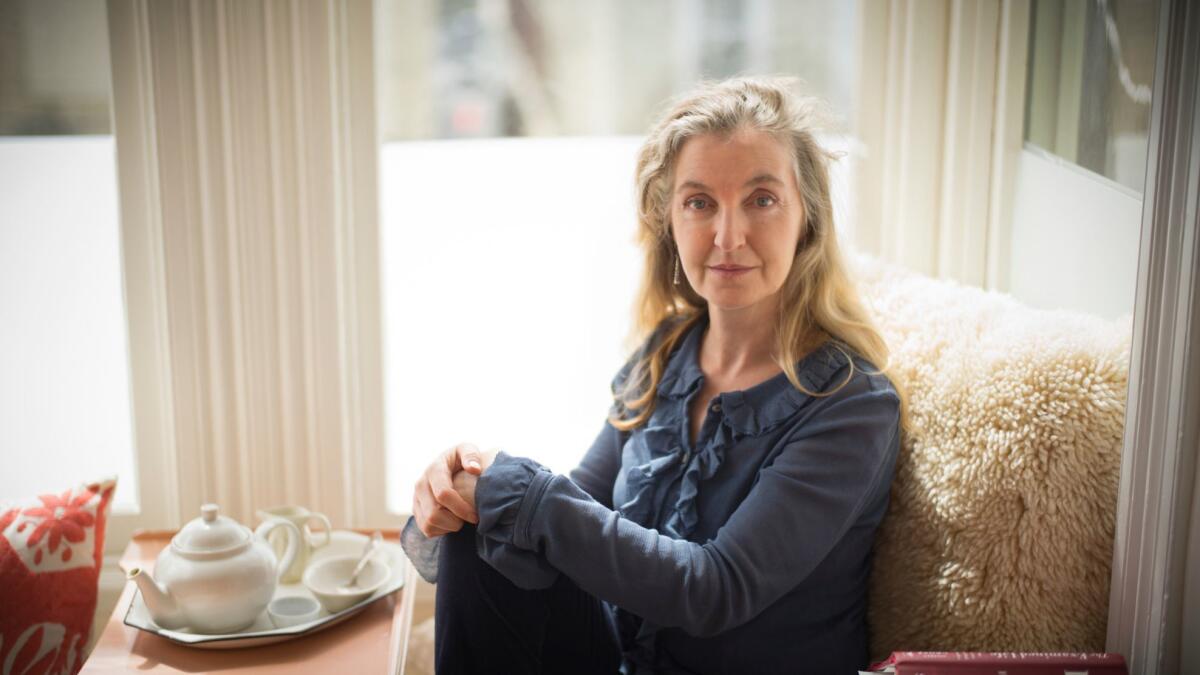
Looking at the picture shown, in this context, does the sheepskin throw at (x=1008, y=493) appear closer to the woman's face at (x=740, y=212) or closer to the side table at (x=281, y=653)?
the woman's face at (x=740, y=212)

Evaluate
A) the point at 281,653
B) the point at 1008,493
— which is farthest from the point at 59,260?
the point at 1008,493

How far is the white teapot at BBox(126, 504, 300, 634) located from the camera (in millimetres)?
1327

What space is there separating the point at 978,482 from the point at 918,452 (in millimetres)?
106

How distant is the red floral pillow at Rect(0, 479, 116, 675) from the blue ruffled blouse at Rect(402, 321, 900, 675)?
0.47m

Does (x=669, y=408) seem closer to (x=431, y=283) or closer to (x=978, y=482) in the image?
(x=978, y=482)

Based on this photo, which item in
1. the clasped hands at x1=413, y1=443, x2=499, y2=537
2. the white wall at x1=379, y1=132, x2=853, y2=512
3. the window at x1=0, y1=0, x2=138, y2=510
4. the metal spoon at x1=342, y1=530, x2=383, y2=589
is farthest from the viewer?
the white wall at x1=379, y1=132, x2=853, y2=512

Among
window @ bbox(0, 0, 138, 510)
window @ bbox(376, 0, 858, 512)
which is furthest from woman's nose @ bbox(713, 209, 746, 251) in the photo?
window @ bbox(0, 0, 138, 510)

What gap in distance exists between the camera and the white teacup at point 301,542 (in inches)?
59.6

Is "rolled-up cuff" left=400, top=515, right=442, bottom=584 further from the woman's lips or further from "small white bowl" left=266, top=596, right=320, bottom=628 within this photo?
the woman's lips

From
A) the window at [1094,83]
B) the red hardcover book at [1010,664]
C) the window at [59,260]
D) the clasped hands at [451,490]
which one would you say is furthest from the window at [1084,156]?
the window at [59,260]

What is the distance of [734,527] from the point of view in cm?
124

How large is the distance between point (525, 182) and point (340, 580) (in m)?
0.81

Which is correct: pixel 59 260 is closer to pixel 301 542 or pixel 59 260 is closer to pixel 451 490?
pixel 301 542

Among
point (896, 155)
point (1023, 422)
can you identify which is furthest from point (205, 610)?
point (896, 155)
